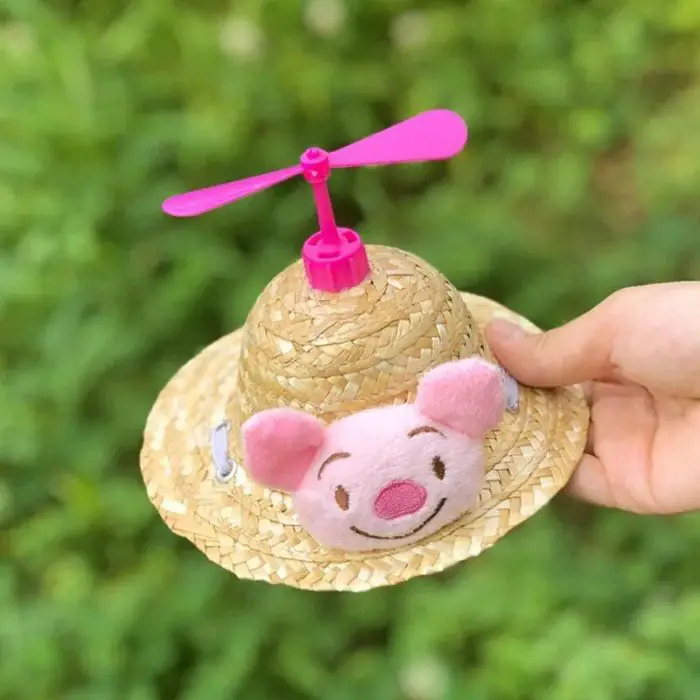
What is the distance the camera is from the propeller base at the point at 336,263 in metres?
0.63

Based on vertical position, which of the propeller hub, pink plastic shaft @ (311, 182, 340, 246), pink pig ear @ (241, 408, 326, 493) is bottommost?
pink pig ear @ (241, 408, 326, 493)

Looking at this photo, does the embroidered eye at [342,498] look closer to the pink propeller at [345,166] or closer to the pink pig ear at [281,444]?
the pink pig ear at [281,444]

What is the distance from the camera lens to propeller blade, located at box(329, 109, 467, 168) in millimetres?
628

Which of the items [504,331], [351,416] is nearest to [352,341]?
[351,416]

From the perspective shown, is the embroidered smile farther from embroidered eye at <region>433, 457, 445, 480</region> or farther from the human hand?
the human hand

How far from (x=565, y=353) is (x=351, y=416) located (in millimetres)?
227

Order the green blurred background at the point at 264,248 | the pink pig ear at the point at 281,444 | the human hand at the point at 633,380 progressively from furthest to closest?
1. the green blurred background at the point at 264,248
2. the human hand at the point at 633,380
3. the pink pig ear at the point at 281,444

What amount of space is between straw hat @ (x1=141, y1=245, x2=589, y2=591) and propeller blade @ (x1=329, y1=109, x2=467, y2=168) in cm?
8

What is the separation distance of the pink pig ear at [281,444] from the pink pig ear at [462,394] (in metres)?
0.08

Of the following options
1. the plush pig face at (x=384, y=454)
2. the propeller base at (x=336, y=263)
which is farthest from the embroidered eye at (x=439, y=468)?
the propeller base at (x=336, y=263)

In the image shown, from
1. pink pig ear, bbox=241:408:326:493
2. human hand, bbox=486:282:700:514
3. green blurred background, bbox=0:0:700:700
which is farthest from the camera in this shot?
green blurred background, bbox=0:0:700:700

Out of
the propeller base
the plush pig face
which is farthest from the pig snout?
the propeller base

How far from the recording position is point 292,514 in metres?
0.67

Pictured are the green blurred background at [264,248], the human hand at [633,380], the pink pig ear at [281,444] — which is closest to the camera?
the pink pig ear at [281,444]
